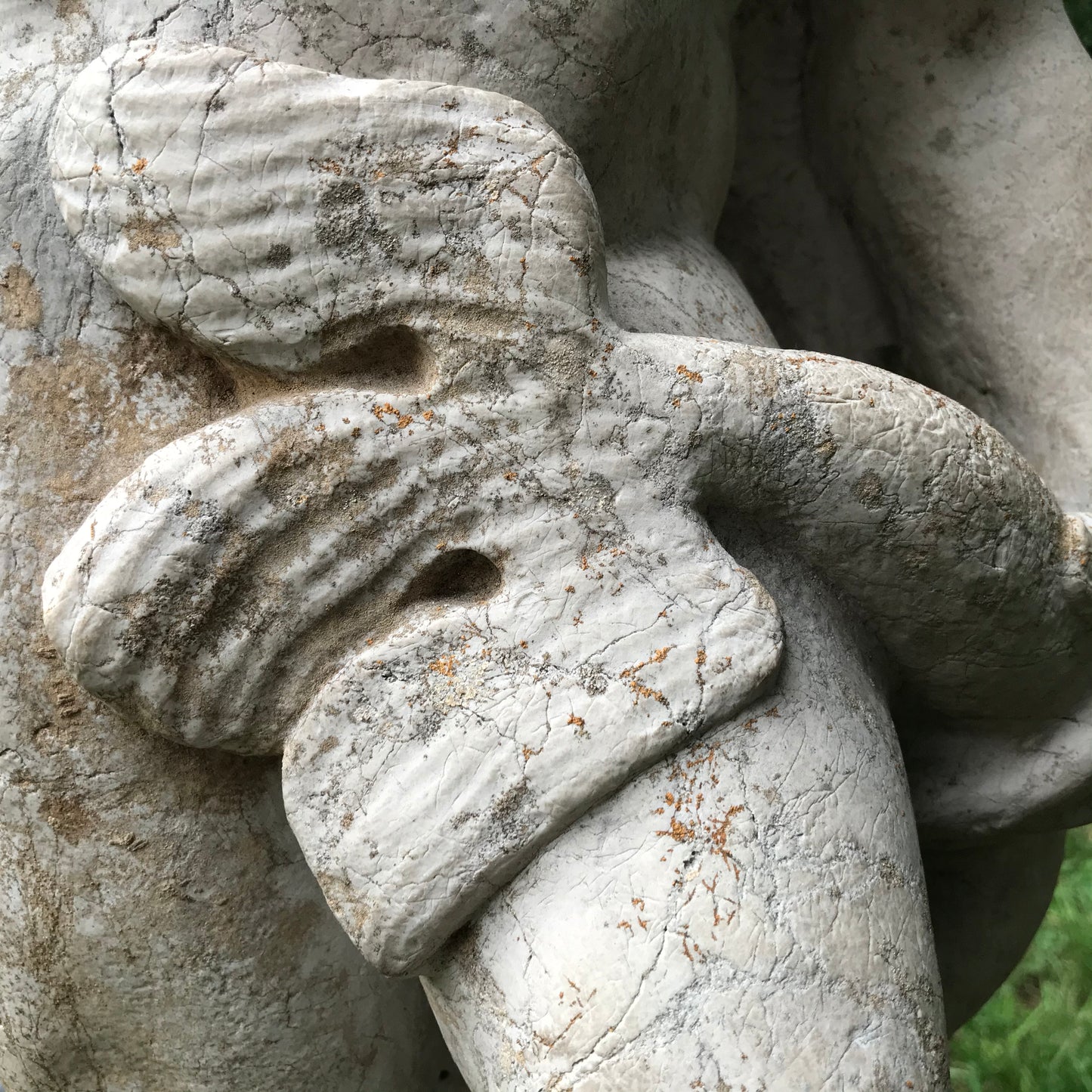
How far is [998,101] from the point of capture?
119 centimetres

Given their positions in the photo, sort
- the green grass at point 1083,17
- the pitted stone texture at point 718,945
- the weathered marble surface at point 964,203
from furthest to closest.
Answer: the green grass at point 1083,17 < the weathered marble surface at point 964,203 < the pitted stone texture at point 718,945

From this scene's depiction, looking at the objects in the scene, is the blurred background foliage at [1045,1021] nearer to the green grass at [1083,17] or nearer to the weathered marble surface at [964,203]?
the green grass at [1083,17]

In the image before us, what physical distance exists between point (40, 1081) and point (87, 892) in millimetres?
215

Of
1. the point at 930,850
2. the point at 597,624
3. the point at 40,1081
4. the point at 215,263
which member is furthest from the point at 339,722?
the point at 930,850

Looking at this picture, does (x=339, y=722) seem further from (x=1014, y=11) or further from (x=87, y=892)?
(x=1014, y=11)

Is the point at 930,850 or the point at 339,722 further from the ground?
the point at 339,722

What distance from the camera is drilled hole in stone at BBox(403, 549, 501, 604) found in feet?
2.45

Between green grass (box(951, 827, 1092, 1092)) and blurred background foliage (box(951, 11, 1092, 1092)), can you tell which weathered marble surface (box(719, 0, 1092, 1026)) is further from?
green grass (box(951, 827, 1092, 1092))

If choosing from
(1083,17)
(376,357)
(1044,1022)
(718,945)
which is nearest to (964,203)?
(376,357)

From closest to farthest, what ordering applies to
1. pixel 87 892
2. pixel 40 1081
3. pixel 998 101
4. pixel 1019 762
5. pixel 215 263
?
1. pixel 215 263
2. pixel 87 892
3. pixel 40 1081
4. pixel 1019 762
5. pixel 998 101

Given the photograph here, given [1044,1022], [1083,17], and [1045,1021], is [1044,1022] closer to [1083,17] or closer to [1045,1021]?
[1045,1021]

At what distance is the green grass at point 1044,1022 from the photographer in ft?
6.54

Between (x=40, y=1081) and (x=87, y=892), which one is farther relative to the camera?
(x=40, y=1081)

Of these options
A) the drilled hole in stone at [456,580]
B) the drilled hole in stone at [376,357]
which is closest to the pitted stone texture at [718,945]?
the drilled hole in stone at [456,580]
